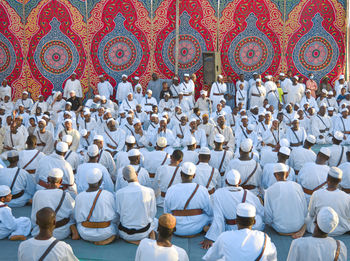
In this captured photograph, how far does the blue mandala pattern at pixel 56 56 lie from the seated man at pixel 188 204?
9.46 metres

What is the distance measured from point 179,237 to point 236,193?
2.72 ft

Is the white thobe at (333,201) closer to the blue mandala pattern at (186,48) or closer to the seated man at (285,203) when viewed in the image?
the seated man at (285,203)

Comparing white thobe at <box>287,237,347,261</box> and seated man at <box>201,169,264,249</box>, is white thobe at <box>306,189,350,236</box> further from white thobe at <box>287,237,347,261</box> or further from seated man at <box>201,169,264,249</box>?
white thobe at <box>287,237,347,261</box>

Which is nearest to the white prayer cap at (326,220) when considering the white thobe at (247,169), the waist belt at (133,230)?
the waist belt at (133,230)

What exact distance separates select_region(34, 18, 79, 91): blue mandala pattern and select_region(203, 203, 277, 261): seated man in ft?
35.3

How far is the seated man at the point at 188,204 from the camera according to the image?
4.10 metres

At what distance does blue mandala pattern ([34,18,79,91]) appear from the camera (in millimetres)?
12633

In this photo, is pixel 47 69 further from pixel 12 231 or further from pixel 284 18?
pixel 12 231

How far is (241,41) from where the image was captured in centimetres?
1245

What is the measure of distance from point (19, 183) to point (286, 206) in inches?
122

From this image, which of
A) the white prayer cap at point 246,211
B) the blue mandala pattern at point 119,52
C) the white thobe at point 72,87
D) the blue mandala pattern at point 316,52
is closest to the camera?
the white prayer cap at point 246,211

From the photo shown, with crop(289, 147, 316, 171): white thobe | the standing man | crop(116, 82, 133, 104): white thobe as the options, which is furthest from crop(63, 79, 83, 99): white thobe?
crop(289, 147, 316, 171): white thobe

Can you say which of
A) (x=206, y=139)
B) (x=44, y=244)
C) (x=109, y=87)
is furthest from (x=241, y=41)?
(x=44, y=244)

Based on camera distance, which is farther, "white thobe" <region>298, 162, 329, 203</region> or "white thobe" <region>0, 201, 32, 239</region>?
"white thobe" <region>298, 162, 329, 203</region>
